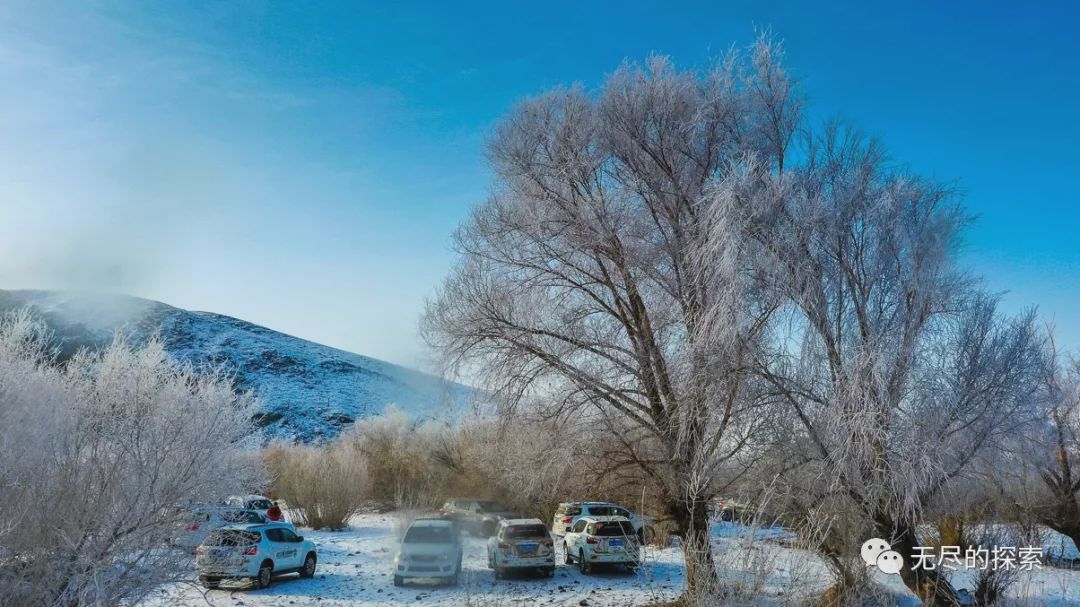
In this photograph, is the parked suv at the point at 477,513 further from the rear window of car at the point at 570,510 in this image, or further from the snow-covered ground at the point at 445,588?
the snow-covered ground at the point at 445,588

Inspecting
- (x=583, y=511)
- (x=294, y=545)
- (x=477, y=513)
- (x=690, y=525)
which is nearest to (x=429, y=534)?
(x=294, y=545)

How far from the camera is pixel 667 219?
1286 cm

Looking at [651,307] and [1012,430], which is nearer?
[1012,430]

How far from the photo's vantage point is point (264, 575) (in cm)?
1539

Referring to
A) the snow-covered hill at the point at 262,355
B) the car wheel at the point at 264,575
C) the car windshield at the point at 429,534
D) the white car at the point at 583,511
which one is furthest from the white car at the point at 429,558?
the snow-covered hill at the point at 262,355

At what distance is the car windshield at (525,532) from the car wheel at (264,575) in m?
5.43

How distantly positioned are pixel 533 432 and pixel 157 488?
7166 mm

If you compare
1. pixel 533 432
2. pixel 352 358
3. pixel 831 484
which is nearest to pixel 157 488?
pixel 533 432

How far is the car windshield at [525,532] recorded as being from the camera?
55.7 feet

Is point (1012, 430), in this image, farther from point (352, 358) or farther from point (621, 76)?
point (352, 358)

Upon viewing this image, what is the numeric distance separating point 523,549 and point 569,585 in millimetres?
1438

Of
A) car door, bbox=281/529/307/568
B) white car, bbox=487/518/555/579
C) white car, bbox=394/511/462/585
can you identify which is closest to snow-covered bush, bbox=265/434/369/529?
car door, bbox=281/529/307/568

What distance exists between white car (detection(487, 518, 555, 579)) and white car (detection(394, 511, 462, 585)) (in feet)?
3.69

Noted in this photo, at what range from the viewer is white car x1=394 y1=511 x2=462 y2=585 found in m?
15.5
